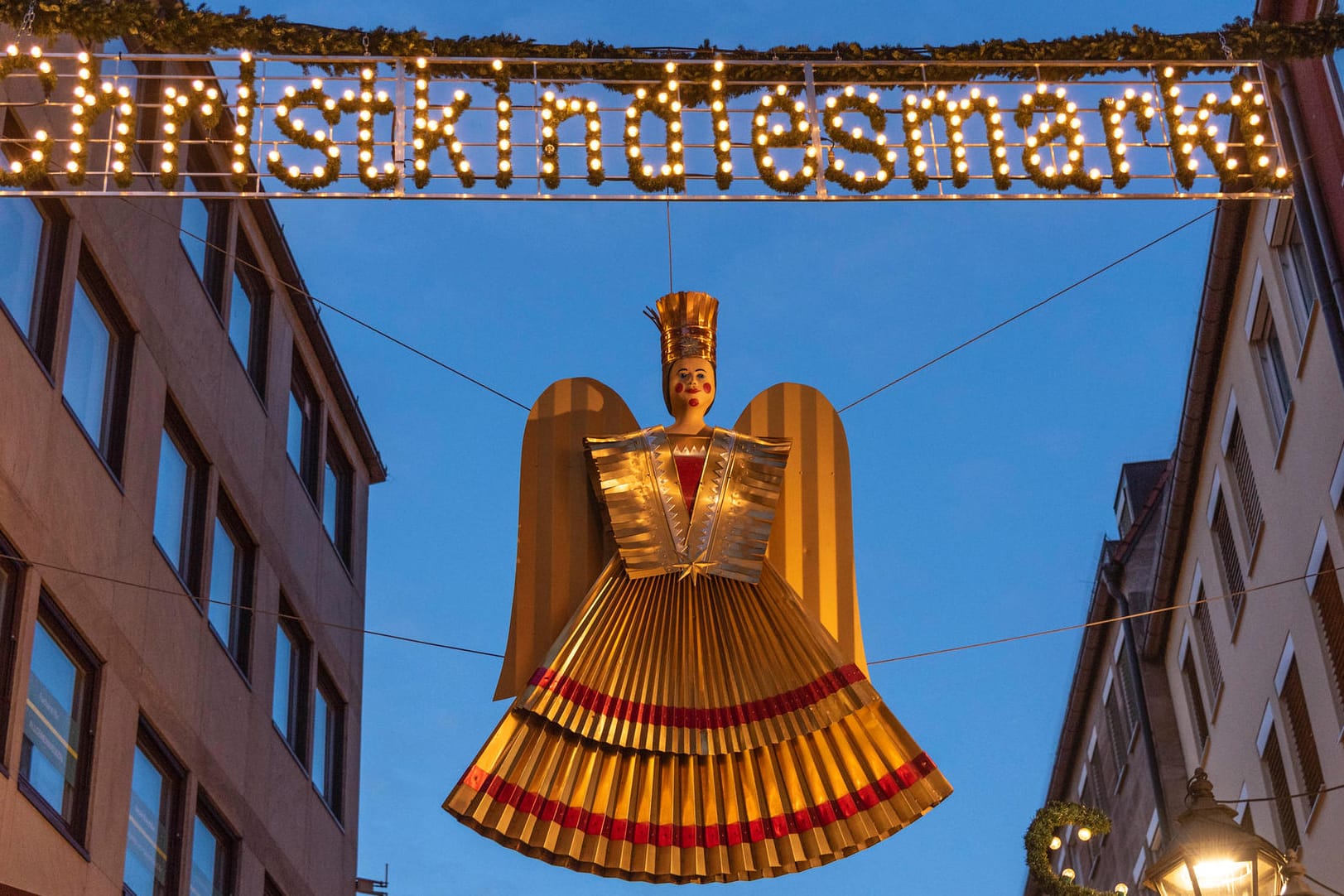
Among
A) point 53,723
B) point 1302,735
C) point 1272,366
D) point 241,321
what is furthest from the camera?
point 241,321

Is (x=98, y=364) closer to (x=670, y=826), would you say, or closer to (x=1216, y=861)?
(x=670, y=826)

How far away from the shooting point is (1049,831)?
11.8 m

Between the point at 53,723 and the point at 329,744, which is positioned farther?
the point at 329,744

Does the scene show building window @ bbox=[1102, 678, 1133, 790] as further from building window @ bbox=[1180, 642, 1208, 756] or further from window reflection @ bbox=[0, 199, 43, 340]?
window reflection @ bbox=[0, 199, 43, 340]

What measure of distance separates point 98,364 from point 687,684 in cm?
996

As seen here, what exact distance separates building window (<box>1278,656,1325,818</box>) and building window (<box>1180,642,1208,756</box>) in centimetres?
634

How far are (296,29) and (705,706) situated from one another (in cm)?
536

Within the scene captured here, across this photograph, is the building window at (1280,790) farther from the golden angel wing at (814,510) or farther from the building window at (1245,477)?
the golden angel wing at (814,510)

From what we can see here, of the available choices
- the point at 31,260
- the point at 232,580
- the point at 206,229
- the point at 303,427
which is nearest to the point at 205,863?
the point at 232,580

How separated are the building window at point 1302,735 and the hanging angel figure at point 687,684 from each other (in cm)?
1229

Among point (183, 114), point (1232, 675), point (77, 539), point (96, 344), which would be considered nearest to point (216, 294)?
point (96, 344)

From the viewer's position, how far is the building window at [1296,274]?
21.0 m

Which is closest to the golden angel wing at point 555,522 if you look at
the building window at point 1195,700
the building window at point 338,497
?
the building window at point 338,497

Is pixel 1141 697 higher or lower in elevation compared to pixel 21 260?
higher
